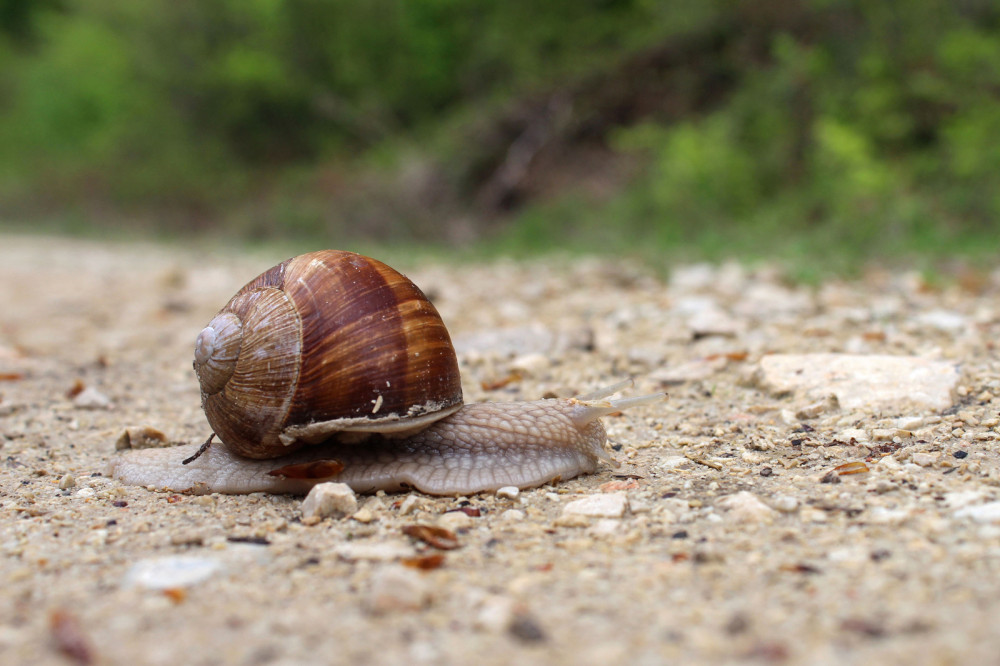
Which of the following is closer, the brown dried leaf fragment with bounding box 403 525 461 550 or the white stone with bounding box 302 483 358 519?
the brown dried leaf fragment with bounding box 403 525 461 550

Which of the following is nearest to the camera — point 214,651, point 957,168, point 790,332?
point 214,651

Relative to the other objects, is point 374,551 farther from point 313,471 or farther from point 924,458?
point 924,458

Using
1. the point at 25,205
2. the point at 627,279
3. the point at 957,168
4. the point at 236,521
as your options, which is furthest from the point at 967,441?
the point at 25,205

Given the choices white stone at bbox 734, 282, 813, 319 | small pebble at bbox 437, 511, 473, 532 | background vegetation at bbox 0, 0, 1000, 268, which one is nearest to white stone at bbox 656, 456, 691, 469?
small pebble at bbox 437, 511, 473, 532

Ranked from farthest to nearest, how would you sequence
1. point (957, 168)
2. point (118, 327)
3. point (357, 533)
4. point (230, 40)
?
point (230, 40), point (957, 168), point (118, 327), point (357, 533)

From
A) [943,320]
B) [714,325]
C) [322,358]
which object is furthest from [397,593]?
[943,320]

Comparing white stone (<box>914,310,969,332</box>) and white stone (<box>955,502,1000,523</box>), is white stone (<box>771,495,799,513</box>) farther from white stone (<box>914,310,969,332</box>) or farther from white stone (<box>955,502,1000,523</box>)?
white stone (<box>914,310,969,332</box>)

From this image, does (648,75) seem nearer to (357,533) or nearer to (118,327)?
(118,327)
